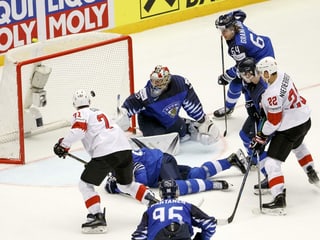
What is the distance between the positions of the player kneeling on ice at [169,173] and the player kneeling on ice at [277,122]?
0.61m

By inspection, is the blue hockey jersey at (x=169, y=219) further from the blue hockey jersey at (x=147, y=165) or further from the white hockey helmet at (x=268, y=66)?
the blue hockey jersey at (x=147, y=165)

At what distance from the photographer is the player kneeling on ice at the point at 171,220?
8594 mm

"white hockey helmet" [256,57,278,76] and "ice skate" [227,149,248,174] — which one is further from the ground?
"white hockey helmet" [256,57,278,76]

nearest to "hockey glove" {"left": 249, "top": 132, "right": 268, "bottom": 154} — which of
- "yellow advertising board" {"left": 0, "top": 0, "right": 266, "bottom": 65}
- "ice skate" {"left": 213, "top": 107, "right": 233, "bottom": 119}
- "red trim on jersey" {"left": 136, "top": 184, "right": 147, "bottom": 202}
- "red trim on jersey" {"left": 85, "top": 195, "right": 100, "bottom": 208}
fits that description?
"red trim on jersey" {"left": 136, "top": 184, "right": 147, "bottom": 202}

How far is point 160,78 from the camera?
11703 millimetres

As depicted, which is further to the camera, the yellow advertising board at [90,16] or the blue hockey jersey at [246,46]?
the yellow advertising board at [90,16]

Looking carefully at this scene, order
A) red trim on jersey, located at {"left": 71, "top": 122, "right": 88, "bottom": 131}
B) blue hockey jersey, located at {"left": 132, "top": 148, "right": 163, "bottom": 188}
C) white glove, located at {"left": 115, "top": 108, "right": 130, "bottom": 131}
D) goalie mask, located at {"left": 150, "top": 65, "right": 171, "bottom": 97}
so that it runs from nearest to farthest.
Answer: red trim on jersey, located at {"left": 71, "top": 122, "right": 88, "bottom": 131}, blue hockey jersey, located at {"left": 132, "top": 148, "right": 163, "bottom": 188}, goalie mask, located at {"left": 150, "top": 65, "right": 171, "bottom": 97}, white glove, located at {"left": 115, "top": 108, "right": 130, "bottom": 131}

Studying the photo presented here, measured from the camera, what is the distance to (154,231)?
864 centimetres

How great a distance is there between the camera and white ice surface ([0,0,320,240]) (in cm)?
1038

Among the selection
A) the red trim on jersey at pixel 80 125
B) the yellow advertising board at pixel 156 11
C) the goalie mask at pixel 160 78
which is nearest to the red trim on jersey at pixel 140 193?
the red trim on jersey at pixel 80 125

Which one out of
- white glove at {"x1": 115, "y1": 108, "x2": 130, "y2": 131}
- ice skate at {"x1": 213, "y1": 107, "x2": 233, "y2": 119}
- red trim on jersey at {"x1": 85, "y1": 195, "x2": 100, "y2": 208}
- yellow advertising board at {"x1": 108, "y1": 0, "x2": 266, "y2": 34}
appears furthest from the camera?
yellow advertising board at {"x1": 108, "y1": 0, "x2": 266, "y2": 34}

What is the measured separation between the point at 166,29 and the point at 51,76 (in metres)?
3.53

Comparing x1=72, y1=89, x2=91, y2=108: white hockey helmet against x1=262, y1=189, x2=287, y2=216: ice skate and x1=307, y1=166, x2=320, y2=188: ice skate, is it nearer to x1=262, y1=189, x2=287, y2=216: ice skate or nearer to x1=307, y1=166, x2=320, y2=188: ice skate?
x1=262, y1=189, x2=287, y2=216: ice skate

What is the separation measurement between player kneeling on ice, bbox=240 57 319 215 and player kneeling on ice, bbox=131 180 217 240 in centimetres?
182
